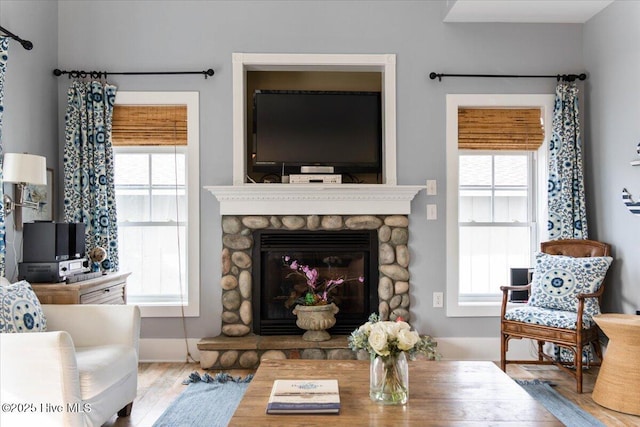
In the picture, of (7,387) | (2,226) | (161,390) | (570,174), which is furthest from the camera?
(570,174)

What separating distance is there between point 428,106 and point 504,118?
66cm

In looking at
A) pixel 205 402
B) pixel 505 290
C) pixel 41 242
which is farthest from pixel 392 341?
pixel 41 242

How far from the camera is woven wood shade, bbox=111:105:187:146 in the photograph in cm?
411

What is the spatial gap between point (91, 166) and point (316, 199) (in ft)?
5.86

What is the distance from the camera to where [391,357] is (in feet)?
6.42

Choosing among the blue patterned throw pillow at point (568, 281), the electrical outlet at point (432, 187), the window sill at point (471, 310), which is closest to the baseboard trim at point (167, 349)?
the window sill at point (471, 310)

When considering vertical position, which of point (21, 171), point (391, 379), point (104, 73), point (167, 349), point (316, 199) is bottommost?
point (167, 349)

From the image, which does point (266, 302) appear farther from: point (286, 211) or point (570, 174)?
point (570, 174)

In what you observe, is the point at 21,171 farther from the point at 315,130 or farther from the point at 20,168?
the point at 315,130

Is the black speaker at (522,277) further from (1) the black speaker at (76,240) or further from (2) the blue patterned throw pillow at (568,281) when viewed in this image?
(1) the black speaker at (76,240)

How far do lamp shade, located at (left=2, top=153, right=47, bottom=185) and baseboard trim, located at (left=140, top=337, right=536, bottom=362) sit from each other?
159cm

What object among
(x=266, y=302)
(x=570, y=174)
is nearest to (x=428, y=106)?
(x=570, y=174)

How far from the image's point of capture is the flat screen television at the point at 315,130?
4.14 m

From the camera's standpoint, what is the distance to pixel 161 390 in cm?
341
